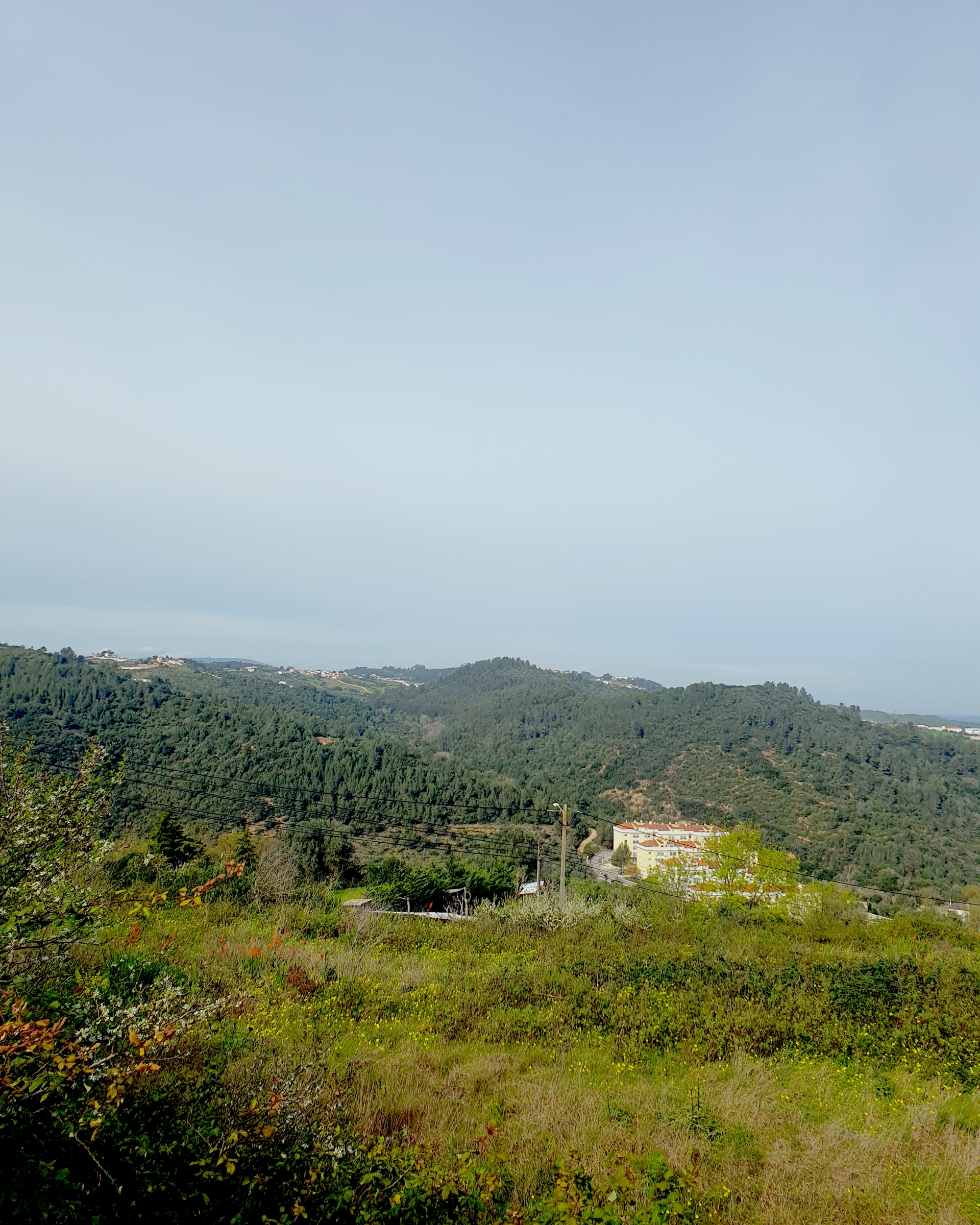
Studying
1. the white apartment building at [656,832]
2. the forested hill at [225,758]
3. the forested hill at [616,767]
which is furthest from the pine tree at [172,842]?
the white apartment building at [656,832]

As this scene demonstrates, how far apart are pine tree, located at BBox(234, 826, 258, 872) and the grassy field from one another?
8.83m

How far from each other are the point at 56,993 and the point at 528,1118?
18.3ft

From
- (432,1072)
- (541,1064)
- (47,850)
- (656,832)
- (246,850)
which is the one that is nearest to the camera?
(47,850)

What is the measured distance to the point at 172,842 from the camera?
24.1 m

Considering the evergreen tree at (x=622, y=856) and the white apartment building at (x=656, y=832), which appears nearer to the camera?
the white apartment building at (x=656, y=832)

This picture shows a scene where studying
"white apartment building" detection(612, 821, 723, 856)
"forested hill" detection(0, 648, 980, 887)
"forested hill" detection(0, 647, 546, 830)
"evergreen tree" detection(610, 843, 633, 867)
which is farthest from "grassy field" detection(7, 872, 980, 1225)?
"evergreen tree" detection(610, 843, 633, 867)

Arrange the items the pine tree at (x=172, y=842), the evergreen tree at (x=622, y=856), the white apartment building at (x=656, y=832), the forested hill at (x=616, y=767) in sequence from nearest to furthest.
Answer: the pine tree at (x=172, y=842)
the forested hill at (x=616, y=767)
the white apartment building at (x=656, y=832)
the evergreen tree at (x=622, y=856)

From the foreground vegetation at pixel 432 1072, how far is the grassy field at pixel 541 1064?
4cm

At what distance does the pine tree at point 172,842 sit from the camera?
75.4 ft

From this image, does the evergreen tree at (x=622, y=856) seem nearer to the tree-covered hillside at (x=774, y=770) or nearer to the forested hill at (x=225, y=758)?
the forested hill at (x=225, y=758)

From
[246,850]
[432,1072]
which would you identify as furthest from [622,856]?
[432,1072]

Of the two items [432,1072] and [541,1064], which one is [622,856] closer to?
[541,1064]

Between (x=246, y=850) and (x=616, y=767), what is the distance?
76.6 meters

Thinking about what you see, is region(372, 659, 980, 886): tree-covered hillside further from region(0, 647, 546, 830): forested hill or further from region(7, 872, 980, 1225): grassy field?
region(7, 872, 980, 1225): grassy field
